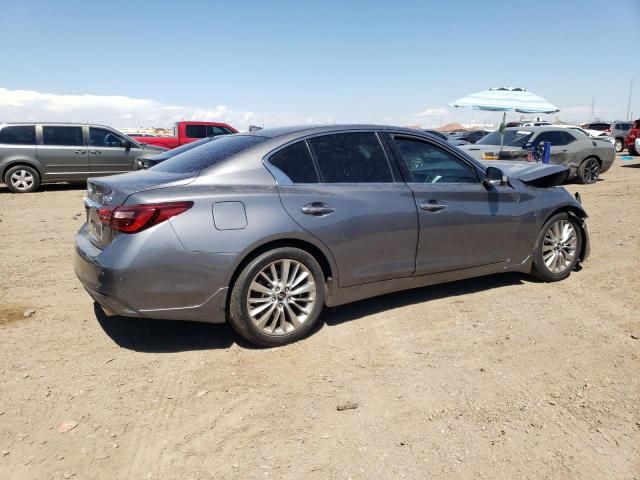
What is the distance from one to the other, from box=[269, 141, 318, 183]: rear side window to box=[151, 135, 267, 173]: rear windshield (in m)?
0.21

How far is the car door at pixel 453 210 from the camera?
4.14m

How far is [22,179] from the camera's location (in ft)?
38.9

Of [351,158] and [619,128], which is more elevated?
[619,128]

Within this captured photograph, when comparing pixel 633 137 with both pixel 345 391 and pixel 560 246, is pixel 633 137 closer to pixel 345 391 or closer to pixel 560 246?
pixel 560 246

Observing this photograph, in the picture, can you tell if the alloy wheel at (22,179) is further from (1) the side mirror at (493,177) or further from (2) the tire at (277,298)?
(1) the side mirror at (493,177)

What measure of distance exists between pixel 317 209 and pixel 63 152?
420 inches

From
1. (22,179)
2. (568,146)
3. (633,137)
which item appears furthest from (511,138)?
(22,179)

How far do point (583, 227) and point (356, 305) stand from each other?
2.53 metres

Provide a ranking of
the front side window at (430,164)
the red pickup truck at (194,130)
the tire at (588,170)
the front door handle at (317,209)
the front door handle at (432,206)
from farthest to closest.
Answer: the red pickup truck at (194,130)
the tire at (588,170)
the front side window at (430,164)
the front door handle at (432,206)
the front door handle at (317,209)

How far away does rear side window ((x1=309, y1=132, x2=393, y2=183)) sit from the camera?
3846mm

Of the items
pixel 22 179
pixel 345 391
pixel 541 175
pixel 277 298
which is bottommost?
pixel 345 391

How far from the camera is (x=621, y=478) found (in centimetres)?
233

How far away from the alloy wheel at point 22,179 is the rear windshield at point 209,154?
9.58 m

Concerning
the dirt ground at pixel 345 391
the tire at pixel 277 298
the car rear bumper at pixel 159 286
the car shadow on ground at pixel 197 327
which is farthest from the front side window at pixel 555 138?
the car rear bumper at pixel 159 286
